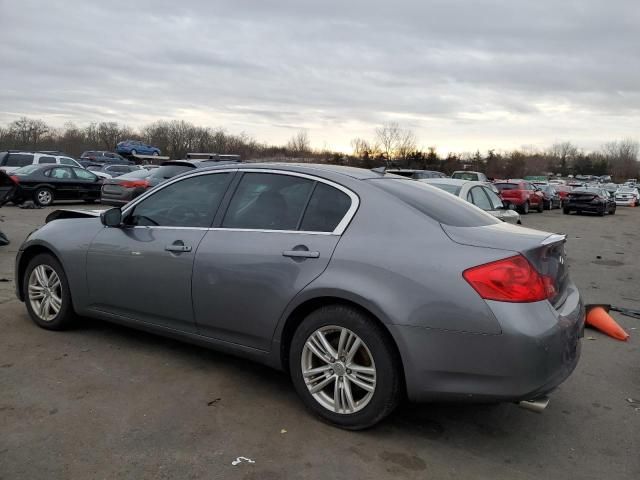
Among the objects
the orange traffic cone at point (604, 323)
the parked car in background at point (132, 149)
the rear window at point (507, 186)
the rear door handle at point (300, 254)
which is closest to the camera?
the rear door handle at point (300, 254)

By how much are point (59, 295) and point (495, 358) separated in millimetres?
3805

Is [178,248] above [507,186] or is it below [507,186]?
below

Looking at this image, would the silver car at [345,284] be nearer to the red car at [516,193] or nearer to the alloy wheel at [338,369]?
the alloy wheel at [338,369]

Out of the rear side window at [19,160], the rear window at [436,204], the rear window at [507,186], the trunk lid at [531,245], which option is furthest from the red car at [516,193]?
the trunk lid at [531,245]

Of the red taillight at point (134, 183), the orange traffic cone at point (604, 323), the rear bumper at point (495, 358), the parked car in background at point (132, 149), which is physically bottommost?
the orange traffic cone at point (604, 323)

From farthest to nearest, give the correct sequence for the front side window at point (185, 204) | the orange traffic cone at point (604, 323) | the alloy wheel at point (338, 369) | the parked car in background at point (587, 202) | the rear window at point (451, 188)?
the parked car in background at point (587, 202) → the rear window at point (451, 188) → the orange traffic cone at point (604, 323) → the front side window at point (185, 204) → the alloy wheel at point (338, 369)

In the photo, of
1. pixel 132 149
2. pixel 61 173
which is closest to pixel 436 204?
pixel 61 173

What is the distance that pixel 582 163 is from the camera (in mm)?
114250

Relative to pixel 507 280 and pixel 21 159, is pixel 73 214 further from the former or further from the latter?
pixel 21 159

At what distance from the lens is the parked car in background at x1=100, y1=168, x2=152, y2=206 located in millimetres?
15094

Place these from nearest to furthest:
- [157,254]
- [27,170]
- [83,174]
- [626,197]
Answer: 1. [157,254]
2. [27,170]
3. [83,174]
4. [626,197]

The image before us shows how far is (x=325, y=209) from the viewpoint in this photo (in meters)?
3.60

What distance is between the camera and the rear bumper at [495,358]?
2875 mm

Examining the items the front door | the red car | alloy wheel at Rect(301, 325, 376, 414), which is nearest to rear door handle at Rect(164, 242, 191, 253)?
the front door
